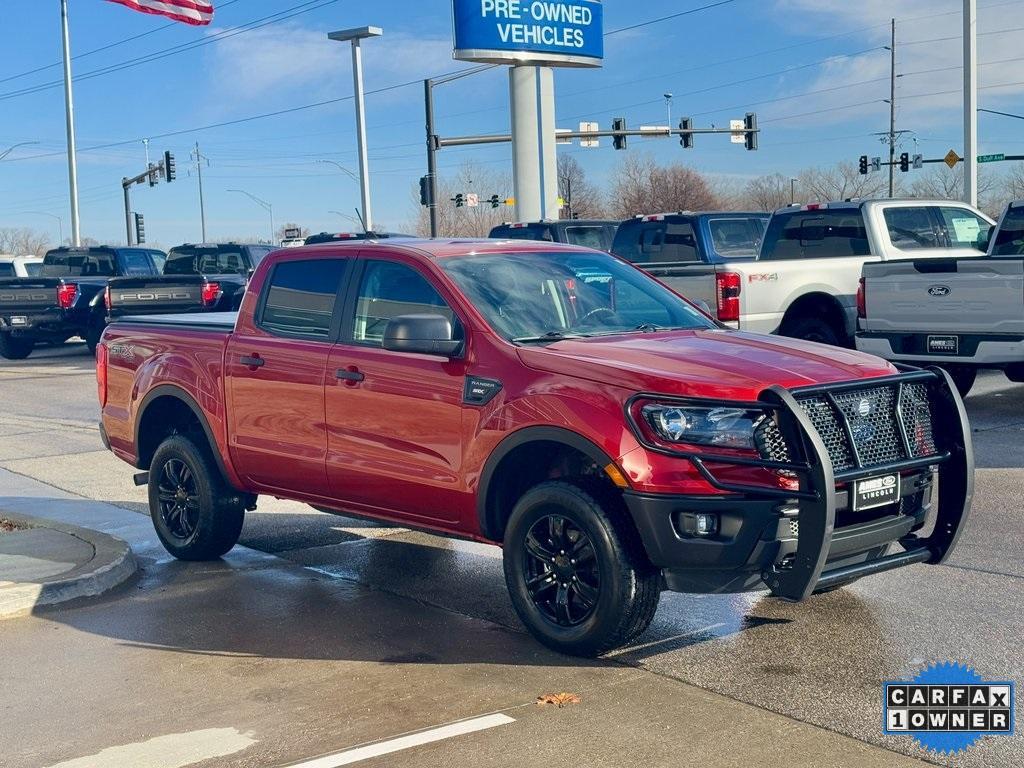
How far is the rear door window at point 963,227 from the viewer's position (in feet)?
50.7

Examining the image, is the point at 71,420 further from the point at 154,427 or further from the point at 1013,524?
the point at 1013,524

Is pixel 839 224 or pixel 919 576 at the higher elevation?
→ pixel 839 224

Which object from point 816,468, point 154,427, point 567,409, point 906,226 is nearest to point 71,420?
point 154,427

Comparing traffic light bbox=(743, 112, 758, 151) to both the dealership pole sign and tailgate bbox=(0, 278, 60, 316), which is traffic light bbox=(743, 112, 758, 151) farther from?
tailgate bbox=(0, 278, 60, 316)

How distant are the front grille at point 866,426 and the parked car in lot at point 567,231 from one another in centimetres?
1285

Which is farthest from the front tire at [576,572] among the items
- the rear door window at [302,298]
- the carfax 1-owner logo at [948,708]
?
the rear door window at [302,298]

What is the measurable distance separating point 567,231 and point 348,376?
42.9 feet

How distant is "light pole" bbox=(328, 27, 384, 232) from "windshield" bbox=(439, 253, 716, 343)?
29.9 metres

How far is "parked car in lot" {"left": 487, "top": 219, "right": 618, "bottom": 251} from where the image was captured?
1891 centimetres

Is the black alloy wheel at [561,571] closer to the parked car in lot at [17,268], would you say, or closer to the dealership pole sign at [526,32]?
the dealership pole sign at [526,32]

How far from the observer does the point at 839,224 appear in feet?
49.5

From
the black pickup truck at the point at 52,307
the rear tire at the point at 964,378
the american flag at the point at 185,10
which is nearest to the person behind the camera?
the rear tire at the point at 964,378

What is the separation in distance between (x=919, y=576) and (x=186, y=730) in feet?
12.9

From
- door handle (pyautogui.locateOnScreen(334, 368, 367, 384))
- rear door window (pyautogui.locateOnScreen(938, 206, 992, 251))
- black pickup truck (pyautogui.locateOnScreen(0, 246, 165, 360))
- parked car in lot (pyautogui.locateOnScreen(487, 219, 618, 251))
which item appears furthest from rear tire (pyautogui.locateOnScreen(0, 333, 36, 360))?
door handle (pyautogui.locateOnScreen(334, 368, 367, 384))
